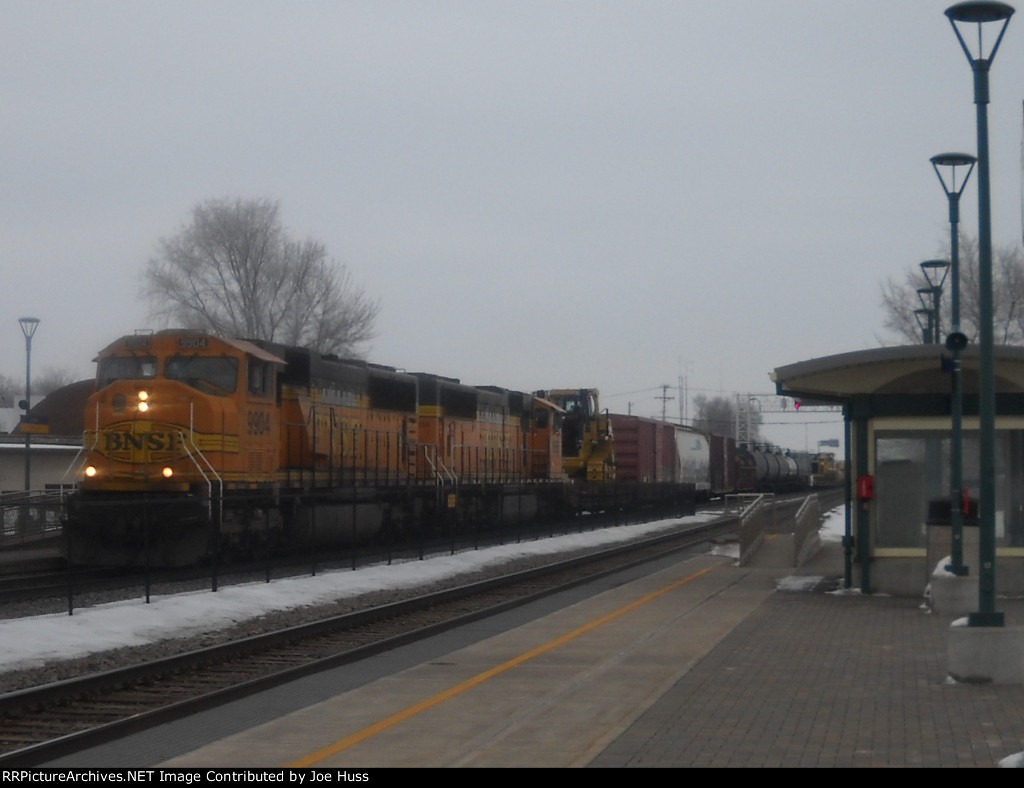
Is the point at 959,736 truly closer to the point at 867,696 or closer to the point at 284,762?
the point at 867,696

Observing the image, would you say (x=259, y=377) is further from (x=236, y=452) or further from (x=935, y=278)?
(x=935, y=278)

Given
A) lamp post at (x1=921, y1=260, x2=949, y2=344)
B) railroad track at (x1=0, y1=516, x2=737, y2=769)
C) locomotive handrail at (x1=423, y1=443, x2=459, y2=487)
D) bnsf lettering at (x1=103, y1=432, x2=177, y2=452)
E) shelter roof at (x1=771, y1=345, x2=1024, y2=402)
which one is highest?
lamp post at (x1=921, y1=260, x2=949, y2=344)

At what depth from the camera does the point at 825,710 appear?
32.0 feet

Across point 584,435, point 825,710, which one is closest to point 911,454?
point 825,710

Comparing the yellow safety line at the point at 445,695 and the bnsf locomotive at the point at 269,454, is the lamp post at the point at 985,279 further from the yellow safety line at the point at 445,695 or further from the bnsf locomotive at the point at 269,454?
the bnsf locomotive at the point at 269,454

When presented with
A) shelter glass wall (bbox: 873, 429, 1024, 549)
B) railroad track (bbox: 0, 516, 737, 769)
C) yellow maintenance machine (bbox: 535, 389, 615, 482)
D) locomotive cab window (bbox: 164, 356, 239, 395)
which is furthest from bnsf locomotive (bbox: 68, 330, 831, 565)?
shelter glass wall (bbox: 873, 429, 1024, 549)

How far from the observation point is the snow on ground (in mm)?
13328

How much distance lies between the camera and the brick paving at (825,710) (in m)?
Answer: 8.10

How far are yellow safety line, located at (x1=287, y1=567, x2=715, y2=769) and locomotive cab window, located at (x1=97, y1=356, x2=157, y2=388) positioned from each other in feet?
33.6

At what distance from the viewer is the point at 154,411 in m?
22.4

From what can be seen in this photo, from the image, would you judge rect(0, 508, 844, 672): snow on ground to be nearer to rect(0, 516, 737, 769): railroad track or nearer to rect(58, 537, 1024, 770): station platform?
rect(0, 516, 737, 769): railroad track

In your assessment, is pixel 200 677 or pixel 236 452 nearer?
pixel 200 677

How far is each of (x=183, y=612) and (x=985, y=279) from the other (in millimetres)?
10565

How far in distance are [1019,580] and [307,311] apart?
49285 mm
